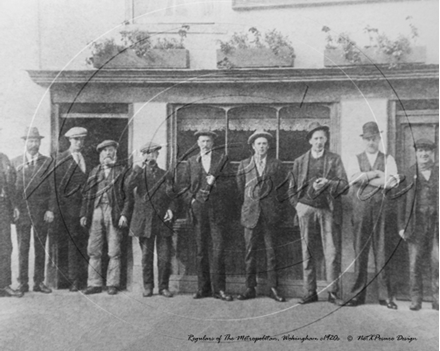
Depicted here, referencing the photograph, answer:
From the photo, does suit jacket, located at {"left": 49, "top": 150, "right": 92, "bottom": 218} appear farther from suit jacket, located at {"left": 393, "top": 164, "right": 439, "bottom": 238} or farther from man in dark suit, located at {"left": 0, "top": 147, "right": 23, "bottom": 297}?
suit jacket, located at {"left": 393, "top": 164, "right": 439, "bottom": 238}

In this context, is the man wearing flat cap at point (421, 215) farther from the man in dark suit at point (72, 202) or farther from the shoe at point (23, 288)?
the shoe at point (23, 288)

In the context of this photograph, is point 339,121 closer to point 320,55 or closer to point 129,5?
point 320,55

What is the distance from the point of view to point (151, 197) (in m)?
2.97

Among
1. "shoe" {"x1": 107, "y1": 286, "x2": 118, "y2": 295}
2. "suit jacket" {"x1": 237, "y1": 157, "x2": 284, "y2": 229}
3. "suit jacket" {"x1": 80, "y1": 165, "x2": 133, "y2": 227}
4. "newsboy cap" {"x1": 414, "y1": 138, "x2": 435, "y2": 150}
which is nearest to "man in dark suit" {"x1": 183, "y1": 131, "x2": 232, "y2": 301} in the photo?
"suit jacket" {"x1": 237, "y1": 157, "x2": 284, "y2": 229}

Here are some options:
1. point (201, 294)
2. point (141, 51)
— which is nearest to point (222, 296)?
point (201, 294)

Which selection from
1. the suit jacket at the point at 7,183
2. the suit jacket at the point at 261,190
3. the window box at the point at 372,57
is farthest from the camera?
the suit jacket at the point at 7,183

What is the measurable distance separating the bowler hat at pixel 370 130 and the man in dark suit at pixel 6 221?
213 cm

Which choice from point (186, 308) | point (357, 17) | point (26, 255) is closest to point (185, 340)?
point (186, 308)

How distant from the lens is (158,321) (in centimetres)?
292

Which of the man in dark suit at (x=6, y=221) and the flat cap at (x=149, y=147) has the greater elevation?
the flat cap at (x=149, y=147)

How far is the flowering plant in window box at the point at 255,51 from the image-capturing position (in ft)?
9.48

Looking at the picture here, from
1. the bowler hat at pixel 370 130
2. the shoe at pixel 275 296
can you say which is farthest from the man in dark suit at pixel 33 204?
the bowler hat at pixel 370 130

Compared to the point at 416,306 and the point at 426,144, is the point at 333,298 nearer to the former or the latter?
the point at 416,306

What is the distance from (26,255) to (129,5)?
1.64 m
